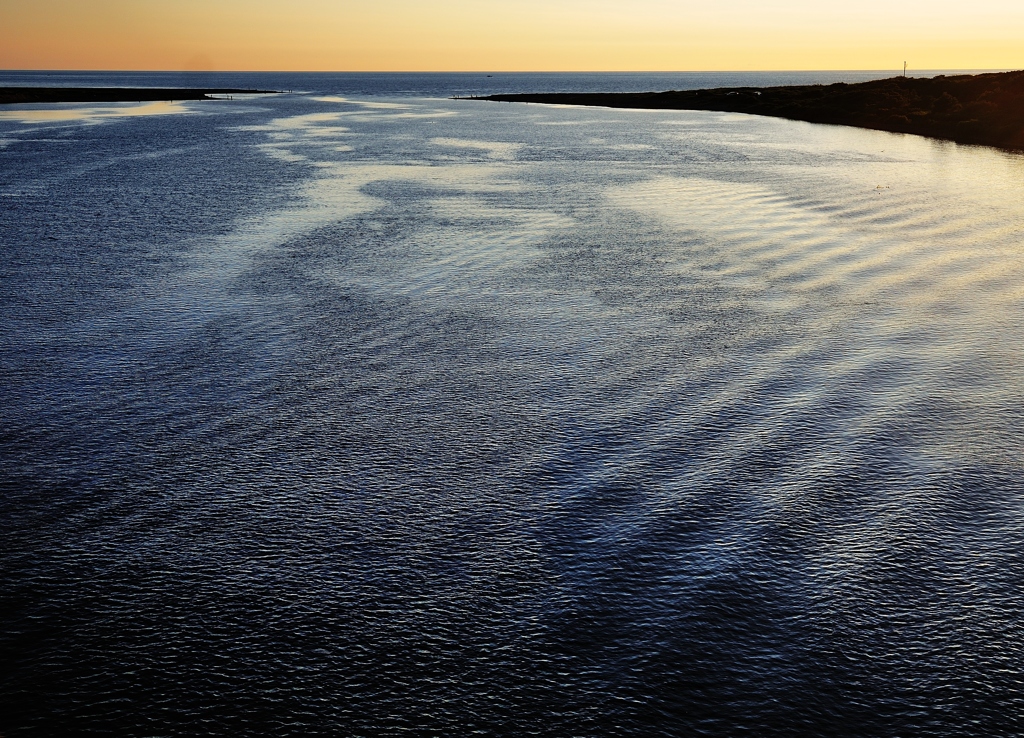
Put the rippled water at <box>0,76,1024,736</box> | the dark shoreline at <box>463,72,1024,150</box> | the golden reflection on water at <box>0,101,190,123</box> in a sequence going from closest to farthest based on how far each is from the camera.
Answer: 1. the rippled water at <box>0,76,1024,736</box>
2. the dark shoreline at <box>463,72,1024,150</box>
3. the golden reflection on water at <box>0,101,190,123</box>

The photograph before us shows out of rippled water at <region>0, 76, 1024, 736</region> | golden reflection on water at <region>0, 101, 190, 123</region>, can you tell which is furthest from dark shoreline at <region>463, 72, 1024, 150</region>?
golden reflection on water at <region>0, 101, 190, 123</region>

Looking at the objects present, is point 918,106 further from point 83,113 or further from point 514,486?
point 83,113

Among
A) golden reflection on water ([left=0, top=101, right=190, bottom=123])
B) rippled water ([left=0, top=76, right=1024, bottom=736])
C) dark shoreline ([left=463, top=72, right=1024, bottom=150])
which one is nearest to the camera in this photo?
rippled water ([left=0, top=76, right=1024, bottom=736])

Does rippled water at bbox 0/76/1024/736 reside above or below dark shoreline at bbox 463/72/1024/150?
below

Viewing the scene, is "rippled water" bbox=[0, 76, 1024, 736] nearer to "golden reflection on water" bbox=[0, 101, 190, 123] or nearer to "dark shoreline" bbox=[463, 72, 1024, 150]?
"dark shoreline" bbox=[463, 72, 1024, 150]

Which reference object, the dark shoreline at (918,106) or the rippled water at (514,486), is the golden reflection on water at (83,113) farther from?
the rippled water at (514,486)

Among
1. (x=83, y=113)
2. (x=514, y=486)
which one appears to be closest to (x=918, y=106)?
(x=514, y=486)

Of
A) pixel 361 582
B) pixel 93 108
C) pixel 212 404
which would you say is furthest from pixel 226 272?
pixel 93 108
